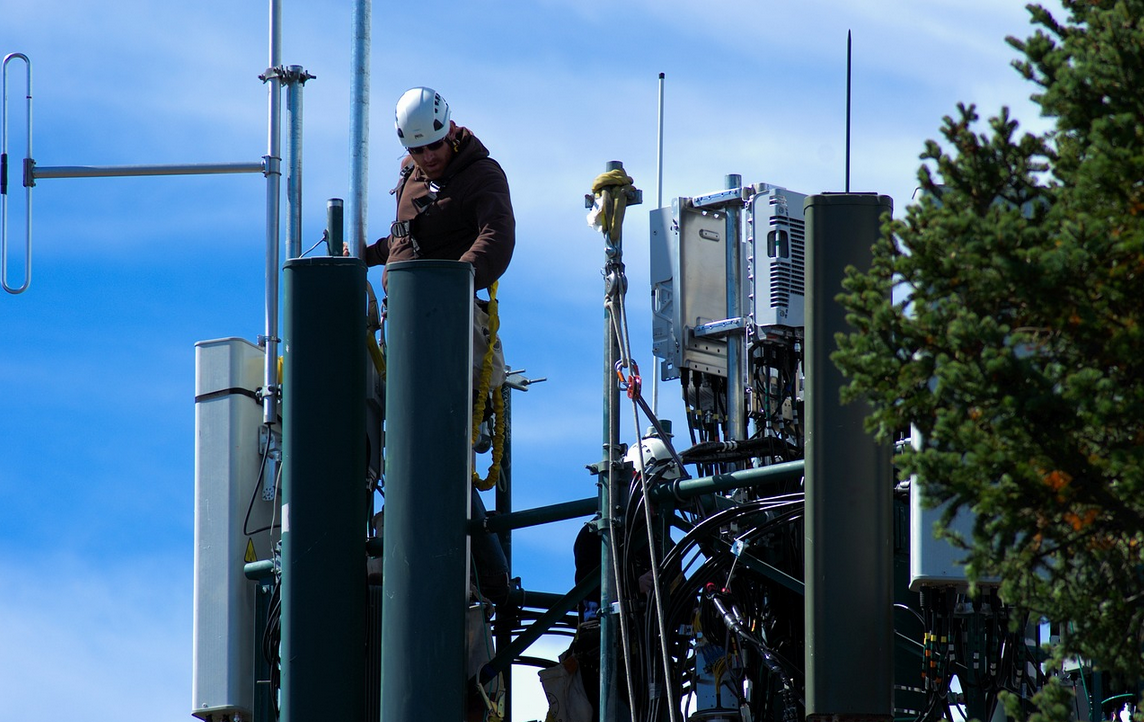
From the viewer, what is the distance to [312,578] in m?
12.0

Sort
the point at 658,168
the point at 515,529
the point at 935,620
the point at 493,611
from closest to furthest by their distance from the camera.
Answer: the point at 935,620 → the point at 515,529 → the point at 493,611 → the point at 658,168

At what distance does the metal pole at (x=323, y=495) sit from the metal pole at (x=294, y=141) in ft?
4.90

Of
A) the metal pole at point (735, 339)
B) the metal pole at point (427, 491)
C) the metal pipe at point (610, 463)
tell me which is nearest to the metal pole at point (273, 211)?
the metal pole at point (427, 491)

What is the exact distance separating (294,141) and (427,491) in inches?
127

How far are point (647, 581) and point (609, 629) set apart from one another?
14.7 inches

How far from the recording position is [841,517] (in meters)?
10.4

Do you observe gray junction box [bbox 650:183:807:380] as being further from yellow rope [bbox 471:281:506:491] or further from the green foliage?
the green foliage

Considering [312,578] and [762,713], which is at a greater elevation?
[312,578]

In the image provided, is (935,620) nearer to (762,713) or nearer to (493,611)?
(762,713)

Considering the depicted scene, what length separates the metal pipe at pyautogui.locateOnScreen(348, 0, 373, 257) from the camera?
13.3m

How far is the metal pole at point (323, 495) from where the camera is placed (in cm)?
1185

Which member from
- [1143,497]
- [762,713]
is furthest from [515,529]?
[1143,497]

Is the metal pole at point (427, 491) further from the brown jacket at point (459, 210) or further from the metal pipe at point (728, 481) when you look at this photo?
the metal pipe at point (728, 481)

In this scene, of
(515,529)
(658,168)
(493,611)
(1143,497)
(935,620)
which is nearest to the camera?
(1143,497)
